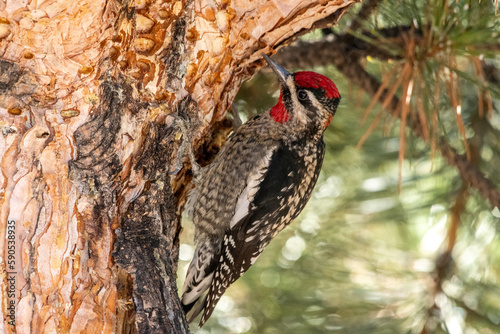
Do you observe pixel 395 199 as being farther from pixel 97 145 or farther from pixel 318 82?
pixel 97 145

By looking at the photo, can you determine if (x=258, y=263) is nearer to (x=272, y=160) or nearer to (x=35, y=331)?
(x=272, y=160)

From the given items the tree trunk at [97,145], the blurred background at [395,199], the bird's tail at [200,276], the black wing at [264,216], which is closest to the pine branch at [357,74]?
the blurred background at [395,199]

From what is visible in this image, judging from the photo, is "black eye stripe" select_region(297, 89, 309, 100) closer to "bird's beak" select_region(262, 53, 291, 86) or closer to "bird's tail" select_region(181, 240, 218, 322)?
"bird's beak" select_region(262, 53, 291, 86)

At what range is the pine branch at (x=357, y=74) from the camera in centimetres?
211

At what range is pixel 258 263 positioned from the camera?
279 cm

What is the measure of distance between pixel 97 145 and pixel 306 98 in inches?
44.6

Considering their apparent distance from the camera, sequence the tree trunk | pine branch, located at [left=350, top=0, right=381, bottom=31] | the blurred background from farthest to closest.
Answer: pine branch, located at [left=350, top=0, right=381, bottom=31] < the blurred background < the tree trunk

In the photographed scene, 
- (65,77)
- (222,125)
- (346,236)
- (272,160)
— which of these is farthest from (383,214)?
A: (65,77)

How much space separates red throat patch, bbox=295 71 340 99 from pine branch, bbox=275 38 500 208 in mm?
100

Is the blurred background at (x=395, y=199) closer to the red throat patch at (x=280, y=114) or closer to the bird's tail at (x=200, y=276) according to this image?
the red throat patch at (x=280, y=114)

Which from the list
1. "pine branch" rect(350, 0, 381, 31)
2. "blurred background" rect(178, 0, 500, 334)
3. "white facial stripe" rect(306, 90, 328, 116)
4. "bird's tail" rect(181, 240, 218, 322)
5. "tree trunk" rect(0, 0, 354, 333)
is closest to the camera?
"tree trunk" rect(0, 0, 354, 333)

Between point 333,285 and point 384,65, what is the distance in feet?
3.49

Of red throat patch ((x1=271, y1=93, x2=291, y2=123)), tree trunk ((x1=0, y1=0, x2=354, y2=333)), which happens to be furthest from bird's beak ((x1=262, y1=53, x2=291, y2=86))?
tree trunk ((x1=0, y1=0, x2=354, y2=333))

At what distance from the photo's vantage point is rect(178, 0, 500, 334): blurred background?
81.3 inches
